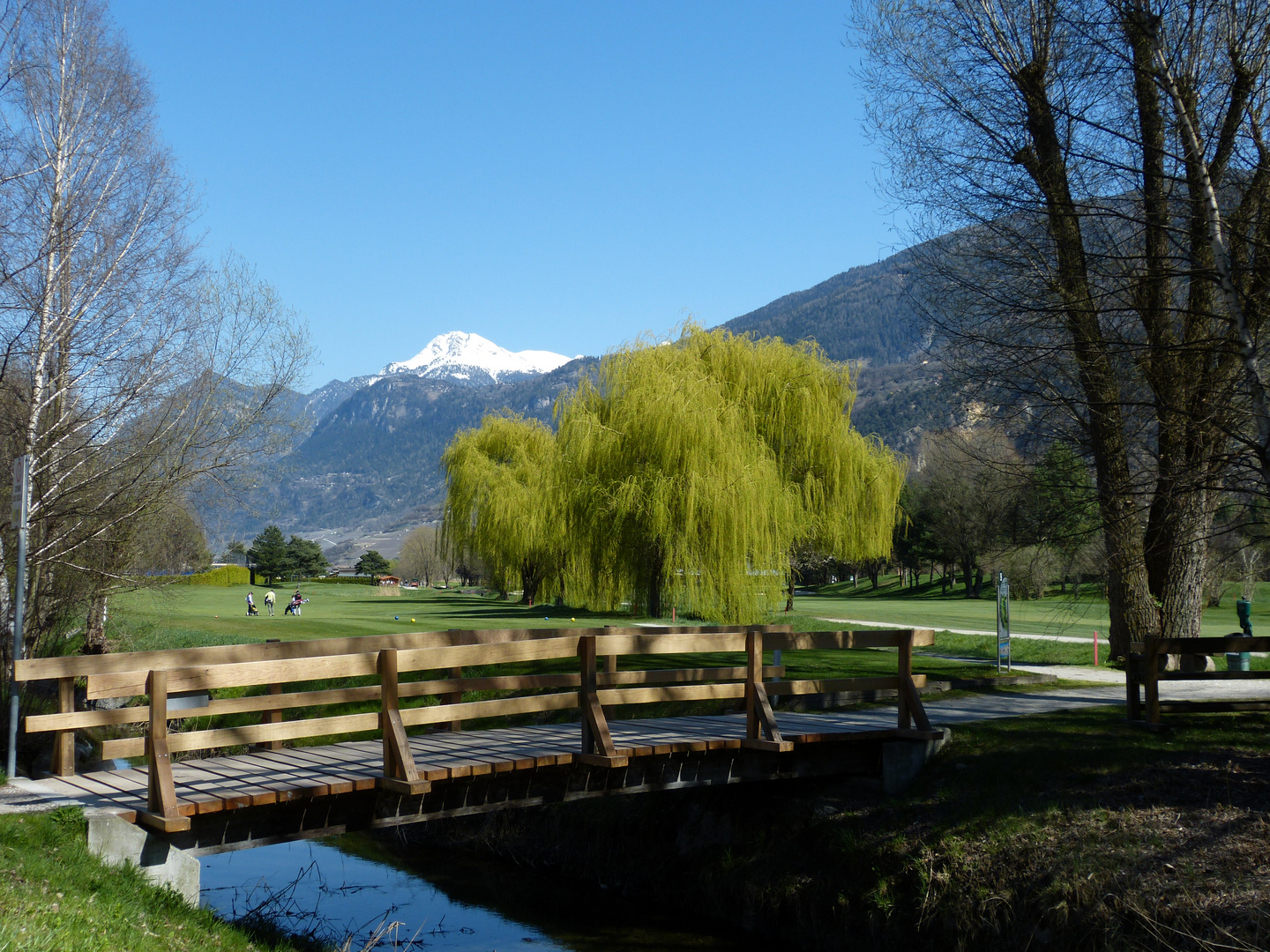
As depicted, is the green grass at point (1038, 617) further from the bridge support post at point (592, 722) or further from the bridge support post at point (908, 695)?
the bridge support post at point (592, 722)

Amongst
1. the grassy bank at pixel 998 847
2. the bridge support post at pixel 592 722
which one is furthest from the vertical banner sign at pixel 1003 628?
the bridge support post at pixel 592 722

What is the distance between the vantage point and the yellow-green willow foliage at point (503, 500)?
41250mm

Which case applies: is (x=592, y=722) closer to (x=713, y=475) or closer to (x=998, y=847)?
(x=998, y=847)

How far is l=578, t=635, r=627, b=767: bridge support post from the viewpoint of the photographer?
9.07 m

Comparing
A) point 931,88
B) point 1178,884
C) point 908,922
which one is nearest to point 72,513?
point 908,922

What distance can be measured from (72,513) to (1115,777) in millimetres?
11961

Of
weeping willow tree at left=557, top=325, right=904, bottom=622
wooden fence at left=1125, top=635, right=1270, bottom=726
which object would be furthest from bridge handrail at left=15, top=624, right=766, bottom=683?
weeping willow tree at left=557, top=325, right=904, bottom=622

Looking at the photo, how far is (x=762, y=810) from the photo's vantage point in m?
11.9

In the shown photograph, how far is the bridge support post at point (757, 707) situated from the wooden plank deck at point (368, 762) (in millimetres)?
199

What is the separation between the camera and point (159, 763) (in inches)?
291

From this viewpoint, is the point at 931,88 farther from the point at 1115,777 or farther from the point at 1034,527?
the point at 1115,777

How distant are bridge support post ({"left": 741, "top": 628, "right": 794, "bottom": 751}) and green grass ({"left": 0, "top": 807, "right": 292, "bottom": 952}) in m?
4.75

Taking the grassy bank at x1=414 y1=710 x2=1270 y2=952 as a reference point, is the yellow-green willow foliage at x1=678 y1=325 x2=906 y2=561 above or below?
above

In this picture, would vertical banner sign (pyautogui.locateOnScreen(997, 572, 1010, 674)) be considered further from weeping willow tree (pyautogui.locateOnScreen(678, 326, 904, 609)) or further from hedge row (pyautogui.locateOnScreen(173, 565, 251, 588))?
hedge row (pyautogui.locateOnScreen(173, 565, 251, 588))
